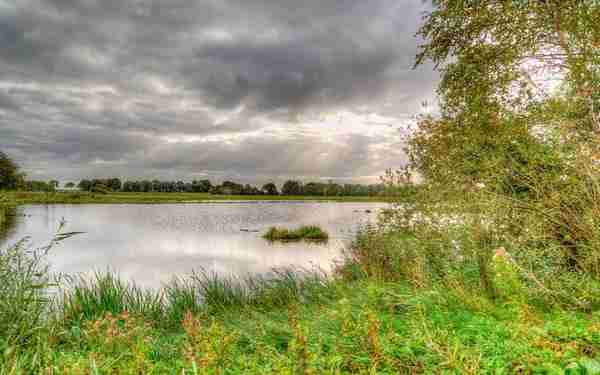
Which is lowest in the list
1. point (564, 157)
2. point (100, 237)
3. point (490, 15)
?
point (100, 237)

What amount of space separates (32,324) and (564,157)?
7.73m

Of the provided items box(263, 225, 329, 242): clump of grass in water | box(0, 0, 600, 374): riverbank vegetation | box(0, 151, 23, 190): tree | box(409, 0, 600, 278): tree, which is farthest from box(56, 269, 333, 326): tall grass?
box(263, 225, 329, 242): clump of grass in water

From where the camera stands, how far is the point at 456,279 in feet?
17.1

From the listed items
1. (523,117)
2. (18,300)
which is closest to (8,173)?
(18,300)

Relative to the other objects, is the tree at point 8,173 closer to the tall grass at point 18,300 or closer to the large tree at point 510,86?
the tall grass at point 18,300

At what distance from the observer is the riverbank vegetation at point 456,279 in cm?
286

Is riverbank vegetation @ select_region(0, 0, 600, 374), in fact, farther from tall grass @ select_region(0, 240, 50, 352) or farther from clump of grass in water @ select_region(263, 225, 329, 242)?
clump of grass in water @ select_region(263, 225, 329, 242)

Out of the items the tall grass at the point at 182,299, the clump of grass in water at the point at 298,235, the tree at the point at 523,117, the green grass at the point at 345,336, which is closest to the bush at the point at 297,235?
the clump of grass in water at the point at 298,235

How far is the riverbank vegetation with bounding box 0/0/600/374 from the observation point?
9.38 ft

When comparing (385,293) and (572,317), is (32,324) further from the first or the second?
(572,317)

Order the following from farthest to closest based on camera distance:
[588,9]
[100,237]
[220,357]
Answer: [100,237] < [588,9] < [220,357]

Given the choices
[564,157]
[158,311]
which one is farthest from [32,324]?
[564,157]

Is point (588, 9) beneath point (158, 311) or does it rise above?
above

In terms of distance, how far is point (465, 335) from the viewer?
3141mm
